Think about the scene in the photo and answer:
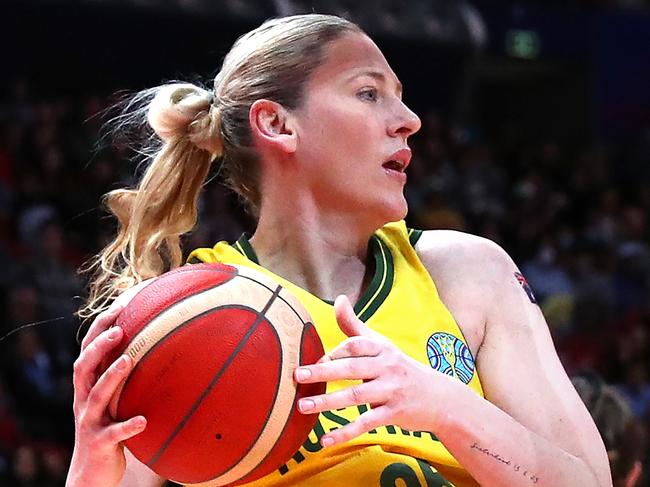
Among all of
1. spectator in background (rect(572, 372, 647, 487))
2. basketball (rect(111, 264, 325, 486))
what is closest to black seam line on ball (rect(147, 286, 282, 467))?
basketball (rect(111, 264, 325, 486))

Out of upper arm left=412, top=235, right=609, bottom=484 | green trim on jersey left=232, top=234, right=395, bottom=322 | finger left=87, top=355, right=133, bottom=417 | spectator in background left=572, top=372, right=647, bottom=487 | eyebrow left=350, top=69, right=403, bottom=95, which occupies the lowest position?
spectator in background left=572, top=372, right=647, bottom=487

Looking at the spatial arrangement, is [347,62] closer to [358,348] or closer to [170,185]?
[170,185]

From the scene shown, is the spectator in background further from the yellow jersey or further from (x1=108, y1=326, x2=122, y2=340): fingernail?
(x1=108, y1=326, x2=122, y2=340): fingernail

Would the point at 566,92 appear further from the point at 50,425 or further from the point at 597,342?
the point at 50,425

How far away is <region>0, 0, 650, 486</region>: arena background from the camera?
8047 mm

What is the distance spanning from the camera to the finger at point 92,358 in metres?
2.09

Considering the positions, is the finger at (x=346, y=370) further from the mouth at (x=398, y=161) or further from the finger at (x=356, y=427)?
the mouth at (x=398, y=161)

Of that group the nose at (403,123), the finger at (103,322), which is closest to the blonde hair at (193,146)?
the nose at (403,123)

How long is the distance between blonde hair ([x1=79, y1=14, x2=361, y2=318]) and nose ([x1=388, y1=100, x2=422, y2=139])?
0.77 ft

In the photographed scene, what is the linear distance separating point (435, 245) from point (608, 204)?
9542 millimetres

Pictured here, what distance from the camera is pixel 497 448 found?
2166 millimetres

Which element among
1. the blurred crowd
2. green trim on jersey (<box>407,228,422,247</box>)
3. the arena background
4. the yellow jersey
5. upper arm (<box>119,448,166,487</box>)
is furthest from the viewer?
the arena background

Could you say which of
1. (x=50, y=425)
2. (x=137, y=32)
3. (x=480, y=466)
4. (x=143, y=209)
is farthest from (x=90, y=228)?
(x=480, y=466)

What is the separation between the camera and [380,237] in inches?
106
